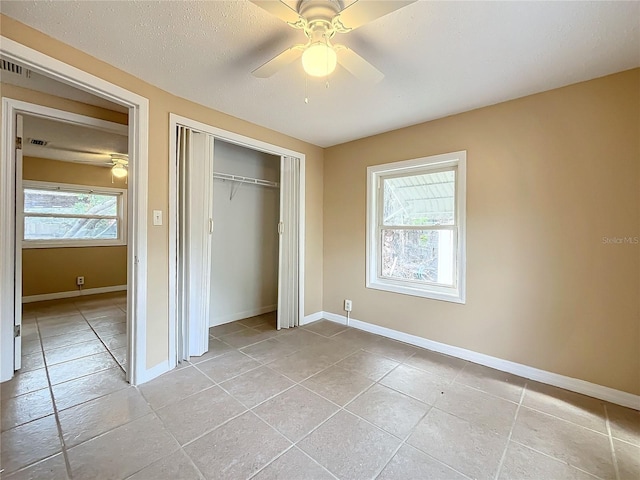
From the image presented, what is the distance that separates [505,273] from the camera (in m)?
2.46

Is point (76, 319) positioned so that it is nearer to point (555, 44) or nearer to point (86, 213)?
point (86, 213)

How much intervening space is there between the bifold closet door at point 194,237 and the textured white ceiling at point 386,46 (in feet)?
1.54

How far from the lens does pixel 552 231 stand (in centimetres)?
223

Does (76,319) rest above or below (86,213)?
below

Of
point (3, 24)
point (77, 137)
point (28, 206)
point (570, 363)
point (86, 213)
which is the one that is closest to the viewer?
point (3, 24)

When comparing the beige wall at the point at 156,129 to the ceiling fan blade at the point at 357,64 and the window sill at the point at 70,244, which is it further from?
the window sill at the point at 70,244

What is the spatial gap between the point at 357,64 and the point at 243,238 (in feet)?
9.35

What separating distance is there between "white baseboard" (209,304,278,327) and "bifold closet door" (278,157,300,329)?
2.42ft

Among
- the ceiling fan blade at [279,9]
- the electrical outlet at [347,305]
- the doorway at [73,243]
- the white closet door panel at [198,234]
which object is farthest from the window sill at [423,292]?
the doorway at [73,243]

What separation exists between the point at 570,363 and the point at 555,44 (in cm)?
229

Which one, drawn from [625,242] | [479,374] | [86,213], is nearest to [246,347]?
[479,374]

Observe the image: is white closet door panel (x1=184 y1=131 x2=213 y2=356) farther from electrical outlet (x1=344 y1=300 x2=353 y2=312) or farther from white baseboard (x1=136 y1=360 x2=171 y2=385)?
electrical outlet (x1=344 y1=300 x2=353 y2=312)

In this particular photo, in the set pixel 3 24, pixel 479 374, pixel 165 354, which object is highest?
pixel 3 24

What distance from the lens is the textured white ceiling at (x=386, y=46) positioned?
58.0 inches
